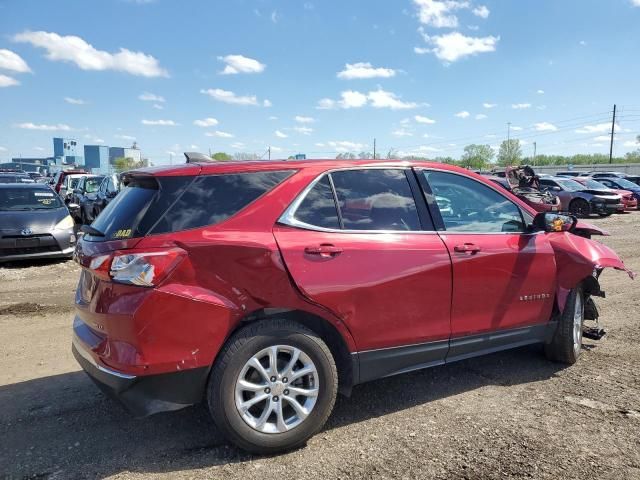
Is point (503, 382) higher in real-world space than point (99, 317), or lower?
lower

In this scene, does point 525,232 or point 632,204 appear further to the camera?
point 632,204

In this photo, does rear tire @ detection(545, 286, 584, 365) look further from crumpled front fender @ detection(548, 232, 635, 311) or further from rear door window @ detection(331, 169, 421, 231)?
rear door window @ detection(331, 169, 421, 231)

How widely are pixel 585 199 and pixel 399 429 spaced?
20.5m

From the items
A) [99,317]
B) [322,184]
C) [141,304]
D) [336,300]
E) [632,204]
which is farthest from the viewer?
[632,204]

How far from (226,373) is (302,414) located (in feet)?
1.89

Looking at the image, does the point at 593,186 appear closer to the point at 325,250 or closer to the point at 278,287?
the point at 325,250

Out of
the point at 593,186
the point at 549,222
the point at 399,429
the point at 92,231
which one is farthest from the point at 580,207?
the point at 92,231

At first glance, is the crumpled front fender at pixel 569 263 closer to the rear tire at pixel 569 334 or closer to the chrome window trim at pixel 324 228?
the rear tire at pixel 569 334

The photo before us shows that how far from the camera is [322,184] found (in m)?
3.41

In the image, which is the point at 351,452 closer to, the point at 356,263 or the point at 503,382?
the point at 356,263

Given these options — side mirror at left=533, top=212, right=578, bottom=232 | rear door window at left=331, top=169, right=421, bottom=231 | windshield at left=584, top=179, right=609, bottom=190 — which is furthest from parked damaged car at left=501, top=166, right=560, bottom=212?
rear door window at left=331, top=169, right=421, bottom=231

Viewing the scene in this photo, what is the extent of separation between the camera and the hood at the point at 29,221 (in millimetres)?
9258

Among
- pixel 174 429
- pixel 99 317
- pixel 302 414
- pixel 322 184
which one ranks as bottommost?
pixel 174 429

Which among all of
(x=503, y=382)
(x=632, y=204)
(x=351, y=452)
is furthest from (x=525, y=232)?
(x=632, y=204)
